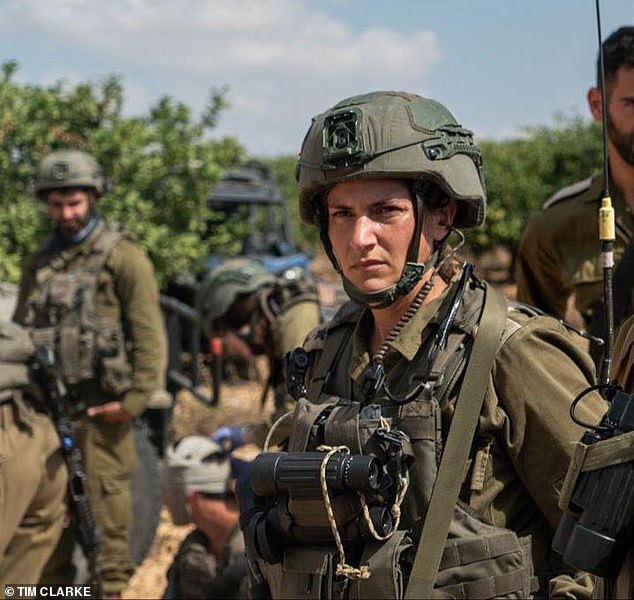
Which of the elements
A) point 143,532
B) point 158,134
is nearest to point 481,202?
point 143,532

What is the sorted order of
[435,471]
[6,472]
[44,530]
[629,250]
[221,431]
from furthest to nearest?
[221,431], [44,530], [6,472], [629,250], [435,471]

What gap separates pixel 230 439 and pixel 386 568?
2929mm

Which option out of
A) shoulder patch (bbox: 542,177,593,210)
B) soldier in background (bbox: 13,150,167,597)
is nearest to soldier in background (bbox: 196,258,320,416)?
soldier in background (bbox: 13,150,167,597)

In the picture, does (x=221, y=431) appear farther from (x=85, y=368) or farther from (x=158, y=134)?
(x=158, y=134)

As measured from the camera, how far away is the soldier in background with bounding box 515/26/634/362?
3.60 m

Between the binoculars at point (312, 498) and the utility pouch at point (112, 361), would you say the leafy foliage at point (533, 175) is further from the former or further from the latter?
the binoculars at point (312, 498)

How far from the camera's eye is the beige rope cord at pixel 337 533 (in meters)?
2.31

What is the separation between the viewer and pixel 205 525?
4.62 metres

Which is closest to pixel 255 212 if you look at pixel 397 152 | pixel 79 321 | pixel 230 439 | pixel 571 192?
pixel 79 321

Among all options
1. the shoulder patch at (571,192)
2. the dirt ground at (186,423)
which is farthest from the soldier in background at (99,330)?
the shoulder patch at (571,192)

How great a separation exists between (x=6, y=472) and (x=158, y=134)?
15.0 feet

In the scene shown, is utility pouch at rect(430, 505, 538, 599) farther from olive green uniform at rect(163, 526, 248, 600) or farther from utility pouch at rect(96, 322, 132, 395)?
utility pouch at rect(96, 322, 132, 395)

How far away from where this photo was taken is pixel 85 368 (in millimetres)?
5648

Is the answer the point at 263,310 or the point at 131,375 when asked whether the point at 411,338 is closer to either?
the point at 263,310
